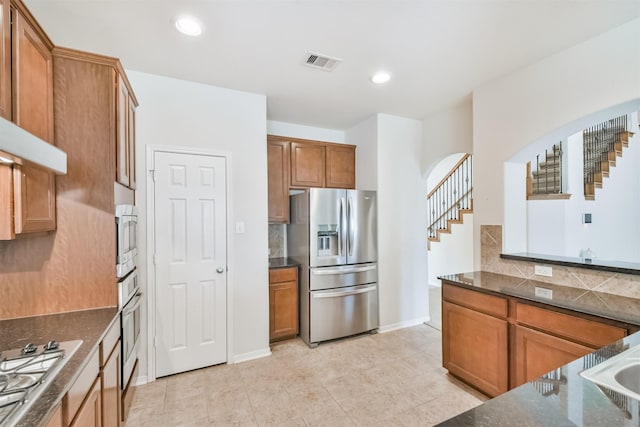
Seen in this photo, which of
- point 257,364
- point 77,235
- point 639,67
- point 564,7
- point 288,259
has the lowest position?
point 257,364

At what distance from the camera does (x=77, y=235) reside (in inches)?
71.0

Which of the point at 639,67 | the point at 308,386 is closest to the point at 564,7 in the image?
the point at 639,67

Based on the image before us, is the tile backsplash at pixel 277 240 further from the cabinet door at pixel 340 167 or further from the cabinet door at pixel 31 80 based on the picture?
the cabinet door at pixel 31 80

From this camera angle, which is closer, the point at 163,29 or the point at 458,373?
the point at 163,29

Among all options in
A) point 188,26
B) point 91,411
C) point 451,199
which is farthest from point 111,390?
point 451,199

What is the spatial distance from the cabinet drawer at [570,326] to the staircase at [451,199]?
3.33 metres

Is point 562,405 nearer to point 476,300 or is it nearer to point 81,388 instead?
point 476,300

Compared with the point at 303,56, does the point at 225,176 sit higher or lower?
lower

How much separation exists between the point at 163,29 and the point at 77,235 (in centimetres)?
152

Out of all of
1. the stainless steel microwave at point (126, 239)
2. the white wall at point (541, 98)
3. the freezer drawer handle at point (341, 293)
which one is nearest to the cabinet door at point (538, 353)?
the white wall at point (541, 98)

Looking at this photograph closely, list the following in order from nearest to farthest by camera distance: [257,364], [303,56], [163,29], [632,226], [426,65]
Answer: [163,29] → [303,56] → [426,65] → [257,364] → [632,226]

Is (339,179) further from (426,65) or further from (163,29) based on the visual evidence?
(163,29)

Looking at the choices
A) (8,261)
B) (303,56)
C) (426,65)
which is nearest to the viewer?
(8,261)

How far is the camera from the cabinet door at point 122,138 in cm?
192
